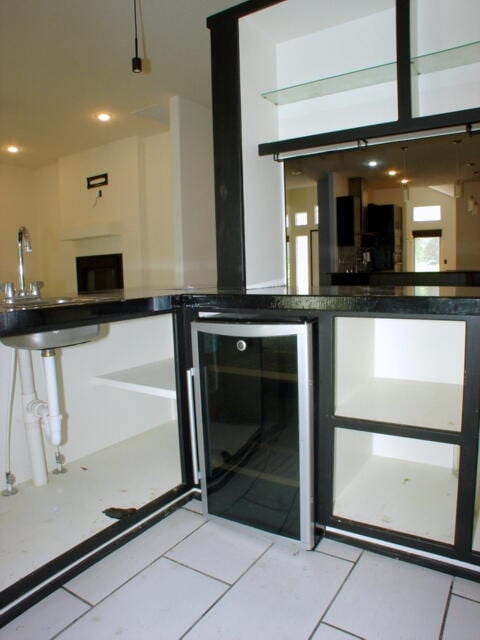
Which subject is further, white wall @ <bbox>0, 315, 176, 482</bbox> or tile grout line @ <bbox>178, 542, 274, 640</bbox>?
white wall @ <bbox>0, 315, 176, 482</bbox>

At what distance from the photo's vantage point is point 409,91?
1.81m

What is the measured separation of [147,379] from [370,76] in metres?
1.74

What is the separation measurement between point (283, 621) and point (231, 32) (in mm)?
2395

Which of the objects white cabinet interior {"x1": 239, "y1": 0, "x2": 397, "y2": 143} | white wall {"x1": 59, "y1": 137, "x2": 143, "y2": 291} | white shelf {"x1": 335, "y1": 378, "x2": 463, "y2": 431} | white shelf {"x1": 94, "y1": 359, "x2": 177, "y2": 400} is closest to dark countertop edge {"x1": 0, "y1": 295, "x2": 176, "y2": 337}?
white shelf {"x1": 94, "y1": 359, "x2": 177, "y2": 400}

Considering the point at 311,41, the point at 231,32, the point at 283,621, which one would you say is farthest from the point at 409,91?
the point at 283,621

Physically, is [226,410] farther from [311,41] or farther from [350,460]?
[311,41]

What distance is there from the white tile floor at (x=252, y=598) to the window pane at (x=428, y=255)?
1401 millimetres

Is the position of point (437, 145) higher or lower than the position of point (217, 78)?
lower

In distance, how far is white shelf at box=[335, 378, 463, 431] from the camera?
146 centimetres

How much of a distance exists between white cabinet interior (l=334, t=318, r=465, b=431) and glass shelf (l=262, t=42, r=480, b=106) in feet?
3.53

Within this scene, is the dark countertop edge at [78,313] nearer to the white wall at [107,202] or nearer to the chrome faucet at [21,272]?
the chrome faucet at [21,272]

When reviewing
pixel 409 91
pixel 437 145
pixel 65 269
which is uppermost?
pixel 409 91

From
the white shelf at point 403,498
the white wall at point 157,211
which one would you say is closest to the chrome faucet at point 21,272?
the white shelf at point 403,498

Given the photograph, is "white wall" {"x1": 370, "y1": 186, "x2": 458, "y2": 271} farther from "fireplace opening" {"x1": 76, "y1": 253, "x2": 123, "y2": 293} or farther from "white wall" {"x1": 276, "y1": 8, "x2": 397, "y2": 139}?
"fireplace opening" {"x1": 76, "y1": 253, "x2": 123, "y2": 293}
